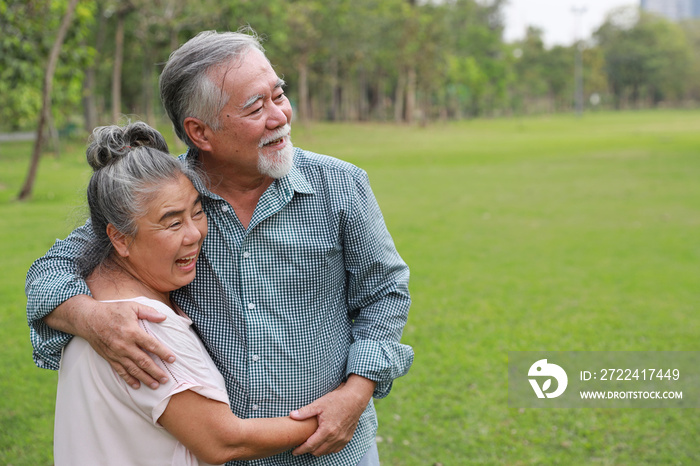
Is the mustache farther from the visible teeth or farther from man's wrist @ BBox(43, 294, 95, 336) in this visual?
man's wrist @ BBox(43, 294, 95, 336)

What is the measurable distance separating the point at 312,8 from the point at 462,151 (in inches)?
441

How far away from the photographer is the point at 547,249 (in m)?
9.56

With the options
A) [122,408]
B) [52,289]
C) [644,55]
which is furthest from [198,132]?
[644,55]

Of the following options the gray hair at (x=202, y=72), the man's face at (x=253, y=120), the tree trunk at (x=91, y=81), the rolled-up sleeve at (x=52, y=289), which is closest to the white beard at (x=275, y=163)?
the man's face at (x=253, y=120)

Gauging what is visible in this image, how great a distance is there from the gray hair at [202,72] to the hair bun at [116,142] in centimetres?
15

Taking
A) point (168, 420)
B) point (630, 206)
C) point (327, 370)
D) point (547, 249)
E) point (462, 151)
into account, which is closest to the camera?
point (168, 420)

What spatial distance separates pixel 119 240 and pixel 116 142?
0.28 meters

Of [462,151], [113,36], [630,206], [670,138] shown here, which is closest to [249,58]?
[630,206]

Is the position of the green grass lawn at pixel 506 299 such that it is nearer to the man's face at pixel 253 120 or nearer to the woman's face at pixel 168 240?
the woman's face at pixel 168 240

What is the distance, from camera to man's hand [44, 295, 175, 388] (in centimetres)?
179

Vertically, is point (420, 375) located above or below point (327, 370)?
below

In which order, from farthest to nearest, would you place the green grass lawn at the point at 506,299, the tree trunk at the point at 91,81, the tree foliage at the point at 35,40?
1. the tree trunk at the point at 91,81
2. the tree foliage at the point at 35,40
3. the green grass lawn at the point at 506,299

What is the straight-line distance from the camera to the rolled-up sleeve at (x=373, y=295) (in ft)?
7.18

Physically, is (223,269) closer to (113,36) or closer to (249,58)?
(249,58)
